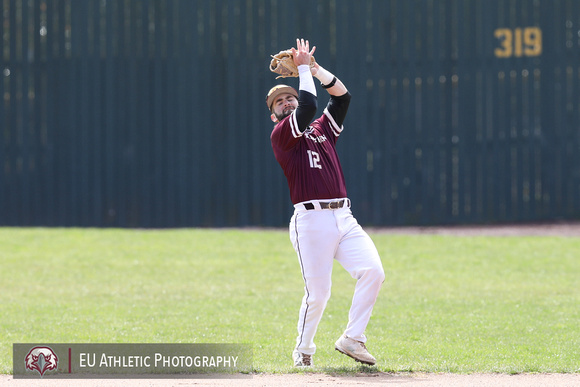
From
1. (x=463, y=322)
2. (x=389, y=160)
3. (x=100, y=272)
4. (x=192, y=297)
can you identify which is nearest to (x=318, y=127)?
(x=463, y=322)

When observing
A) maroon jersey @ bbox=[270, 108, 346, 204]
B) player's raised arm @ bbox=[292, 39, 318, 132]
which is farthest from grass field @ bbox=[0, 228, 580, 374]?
player's raised arm @ bbox=[292, 39, 318, 132]

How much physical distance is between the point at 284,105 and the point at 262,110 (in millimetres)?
9510

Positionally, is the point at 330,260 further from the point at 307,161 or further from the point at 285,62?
the point at 285,62

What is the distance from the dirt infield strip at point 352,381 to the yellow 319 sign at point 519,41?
10581mm

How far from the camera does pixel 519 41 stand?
1520cm

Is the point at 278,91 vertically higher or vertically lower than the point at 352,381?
higher

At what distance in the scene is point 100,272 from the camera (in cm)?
1098

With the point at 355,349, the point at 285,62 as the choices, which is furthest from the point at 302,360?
the point at 285,62

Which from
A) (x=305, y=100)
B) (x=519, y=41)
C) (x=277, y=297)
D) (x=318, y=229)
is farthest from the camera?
(x=519, y=41)

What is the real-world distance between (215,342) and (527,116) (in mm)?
10107

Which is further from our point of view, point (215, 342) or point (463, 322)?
point (463, 322)

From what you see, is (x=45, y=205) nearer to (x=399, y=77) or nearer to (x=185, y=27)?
(x=185, y=27)

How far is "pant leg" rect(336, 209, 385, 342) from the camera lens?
5602 millimetres

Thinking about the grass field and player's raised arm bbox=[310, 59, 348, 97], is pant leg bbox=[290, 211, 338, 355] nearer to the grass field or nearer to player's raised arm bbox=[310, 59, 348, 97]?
the grass field
